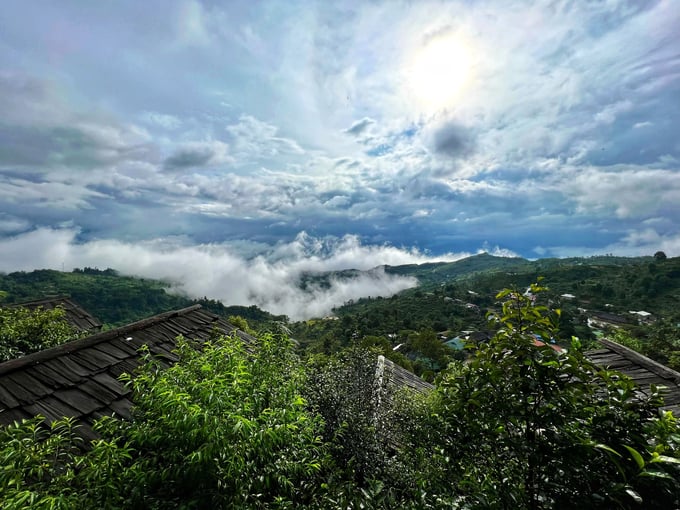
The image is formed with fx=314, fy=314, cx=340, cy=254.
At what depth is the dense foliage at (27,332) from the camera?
30.1 ft

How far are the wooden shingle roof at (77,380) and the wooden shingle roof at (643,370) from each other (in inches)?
369

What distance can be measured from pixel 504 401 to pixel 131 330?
26.8 feet

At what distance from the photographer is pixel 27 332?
996 centimetres

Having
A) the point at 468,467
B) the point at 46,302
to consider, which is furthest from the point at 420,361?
the point at 468,467

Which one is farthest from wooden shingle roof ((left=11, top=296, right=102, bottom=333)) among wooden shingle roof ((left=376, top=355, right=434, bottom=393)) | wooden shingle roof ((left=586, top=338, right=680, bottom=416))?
wooden shingle roof ((left=586, top=338, right=680, bottom=416))

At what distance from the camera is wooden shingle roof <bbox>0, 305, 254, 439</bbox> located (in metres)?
4.91

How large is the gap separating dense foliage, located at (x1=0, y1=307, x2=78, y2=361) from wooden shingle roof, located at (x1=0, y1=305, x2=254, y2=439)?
4469mm

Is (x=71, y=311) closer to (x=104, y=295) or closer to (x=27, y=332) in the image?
(x=27, y=332)

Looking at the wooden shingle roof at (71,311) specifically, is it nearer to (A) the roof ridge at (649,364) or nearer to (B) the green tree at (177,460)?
(B) the green tree at (177,460)

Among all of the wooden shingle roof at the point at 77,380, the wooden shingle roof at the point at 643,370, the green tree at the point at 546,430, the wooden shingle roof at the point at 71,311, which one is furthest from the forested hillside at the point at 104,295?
the green tree at the point at 546,430

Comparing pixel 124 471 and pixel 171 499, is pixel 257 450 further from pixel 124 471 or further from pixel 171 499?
pixel 124 471

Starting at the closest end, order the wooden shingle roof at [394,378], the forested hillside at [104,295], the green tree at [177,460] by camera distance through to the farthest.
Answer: the green tree at [177,460] → the wooden shingle roof at [394,378] → the forested hillside at [104,295]

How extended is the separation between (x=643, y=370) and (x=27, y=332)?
17275mm

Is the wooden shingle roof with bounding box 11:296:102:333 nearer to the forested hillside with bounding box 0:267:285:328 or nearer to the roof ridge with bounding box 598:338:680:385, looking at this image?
the roof ridge with bounding box 598:338:680:385
